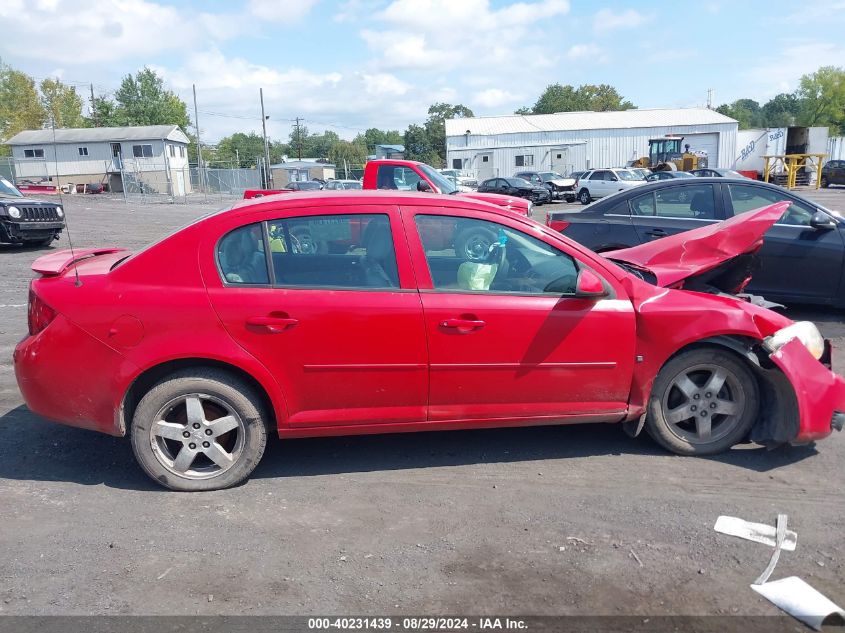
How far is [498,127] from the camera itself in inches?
2367

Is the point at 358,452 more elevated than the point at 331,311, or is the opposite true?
the point at 331,311

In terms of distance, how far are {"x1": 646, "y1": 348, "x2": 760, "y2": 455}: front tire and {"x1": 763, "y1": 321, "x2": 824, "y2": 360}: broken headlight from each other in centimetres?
22

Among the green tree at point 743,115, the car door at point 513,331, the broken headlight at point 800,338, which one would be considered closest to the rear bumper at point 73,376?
the car door at point 513,331

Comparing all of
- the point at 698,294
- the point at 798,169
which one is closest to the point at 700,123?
the point at 798,169

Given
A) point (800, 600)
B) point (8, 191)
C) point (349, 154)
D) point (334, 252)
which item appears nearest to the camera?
point (800, 600)

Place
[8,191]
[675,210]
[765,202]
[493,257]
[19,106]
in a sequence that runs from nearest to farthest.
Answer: [493,257] → [765,202] → [675,210] → [8,191] → [19,106]

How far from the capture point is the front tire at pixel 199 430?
3881 millimetres

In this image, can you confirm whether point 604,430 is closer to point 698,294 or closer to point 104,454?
point 698,294

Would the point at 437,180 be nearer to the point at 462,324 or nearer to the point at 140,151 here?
the point at 462,324

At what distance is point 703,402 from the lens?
432 centimetres

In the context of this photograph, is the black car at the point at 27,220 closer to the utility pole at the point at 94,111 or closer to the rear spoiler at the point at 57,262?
the rear spoiler at the point at 57,262

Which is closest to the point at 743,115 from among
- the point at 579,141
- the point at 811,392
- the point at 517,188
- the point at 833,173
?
the point at 579,141

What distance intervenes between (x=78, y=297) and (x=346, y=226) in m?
1.56

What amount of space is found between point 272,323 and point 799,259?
6007 millimetres
